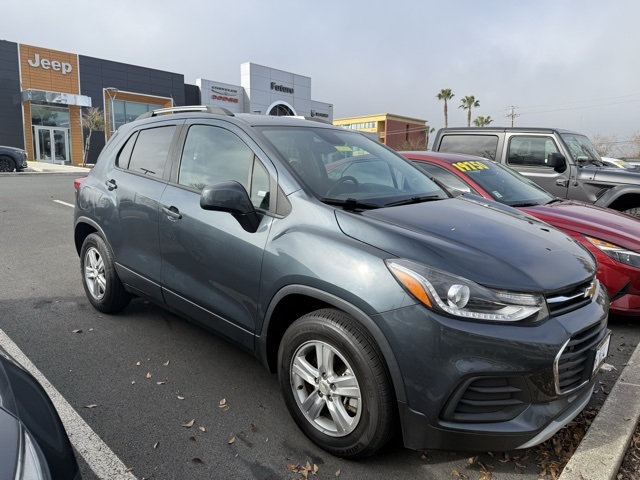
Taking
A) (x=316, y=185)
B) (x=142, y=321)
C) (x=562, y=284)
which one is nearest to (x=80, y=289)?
(x=142, y=321)

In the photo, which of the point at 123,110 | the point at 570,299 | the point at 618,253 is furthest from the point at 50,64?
the point at 570,299

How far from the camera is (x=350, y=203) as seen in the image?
2762 millimetres

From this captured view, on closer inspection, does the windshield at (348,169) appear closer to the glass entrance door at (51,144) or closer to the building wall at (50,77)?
the building wall at (50,77)

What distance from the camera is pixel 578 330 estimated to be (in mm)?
2281

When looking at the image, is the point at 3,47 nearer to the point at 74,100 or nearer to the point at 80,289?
the point at 74,100

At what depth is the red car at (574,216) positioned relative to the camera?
412cm

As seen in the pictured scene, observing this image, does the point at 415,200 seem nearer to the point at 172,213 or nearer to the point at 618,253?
the point at 172,213

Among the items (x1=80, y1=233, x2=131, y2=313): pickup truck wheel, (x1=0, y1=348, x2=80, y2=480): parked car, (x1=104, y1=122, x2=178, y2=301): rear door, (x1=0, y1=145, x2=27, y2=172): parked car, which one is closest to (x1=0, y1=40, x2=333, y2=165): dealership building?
(x1=0, y1=145, x2=27, y2=172): parked car

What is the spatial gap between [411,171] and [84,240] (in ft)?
10.2

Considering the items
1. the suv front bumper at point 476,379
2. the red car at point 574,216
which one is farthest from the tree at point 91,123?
the suv front bumper at point 476,379

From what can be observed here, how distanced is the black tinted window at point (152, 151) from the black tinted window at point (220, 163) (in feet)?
0.88

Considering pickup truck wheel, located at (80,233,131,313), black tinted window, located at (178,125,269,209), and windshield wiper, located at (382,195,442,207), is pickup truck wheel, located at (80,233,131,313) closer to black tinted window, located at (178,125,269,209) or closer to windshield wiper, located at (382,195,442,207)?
black tinted window, located at (178,125,269,209)

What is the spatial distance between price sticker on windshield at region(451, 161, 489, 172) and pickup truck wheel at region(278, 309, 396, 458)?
3.58m

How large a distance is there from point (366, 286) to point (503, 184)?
366 centimetres
